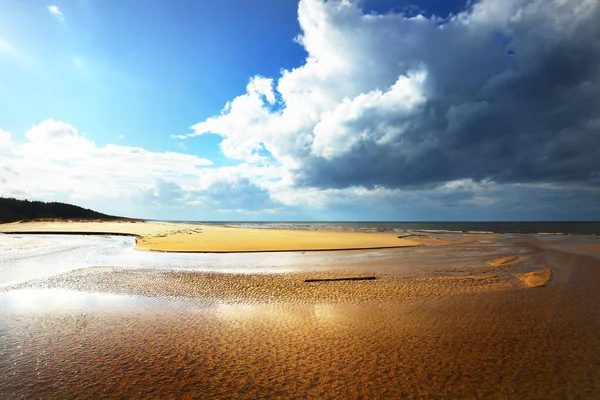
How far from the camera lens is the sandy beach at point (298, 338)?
16.4 feet

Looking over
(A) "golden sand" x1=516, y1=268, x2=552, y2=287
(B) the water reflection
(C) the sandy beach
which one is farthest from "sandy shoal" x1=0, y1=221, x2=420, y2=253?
(A) "golden sand" x1=516, y1=268, x2=552, y2=287

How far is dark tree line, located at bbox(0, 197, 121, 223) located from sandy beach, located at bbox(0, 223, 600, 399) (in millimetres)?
79726

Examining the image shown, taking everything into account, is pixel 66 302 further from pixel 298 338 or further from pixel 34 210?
pixel 34 210

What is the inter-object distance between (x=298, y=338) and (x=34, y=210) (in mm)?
95939

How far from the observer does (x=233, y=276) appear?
14.3 metres

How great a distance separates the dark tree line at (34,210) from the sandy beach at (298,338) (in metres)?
79.7

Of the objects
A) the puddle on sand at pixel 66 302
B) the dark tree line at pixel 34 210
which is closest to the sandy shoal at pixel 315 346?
the puddle on sand at pixel 66 302

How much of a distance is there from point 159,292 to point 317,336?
7077mm

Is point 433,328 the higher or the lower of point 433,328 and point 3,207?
the lower

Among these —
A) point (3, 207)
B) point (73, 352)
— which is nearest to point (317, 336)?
point (73, 352)

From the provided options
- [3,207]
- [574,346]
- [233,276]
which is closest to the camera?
[574,346]

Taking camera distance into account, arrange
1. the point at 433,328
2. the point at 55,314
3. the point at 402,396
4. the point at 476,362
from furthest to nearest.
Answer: the point at 55,314, the point at 433,328, the point at 476,362, the point at 402,396

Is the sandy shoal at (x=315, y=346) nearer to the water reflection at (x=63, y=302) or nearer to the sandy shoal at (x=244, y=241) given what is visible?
the water reflection at (x=63, y=302)

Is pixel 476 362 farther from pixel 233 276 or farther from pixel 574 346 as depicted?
pixel 233 276
